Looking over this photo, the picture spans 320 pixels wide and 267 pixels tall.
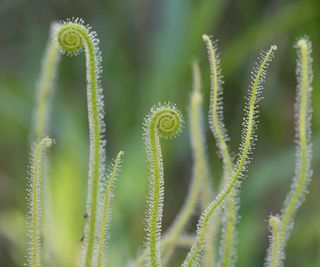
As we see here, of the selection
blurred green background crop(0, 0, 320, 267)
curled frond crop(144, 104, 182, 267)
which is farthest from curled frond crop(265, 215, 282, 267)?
blurred green background crop(0, 0, 320, 267)

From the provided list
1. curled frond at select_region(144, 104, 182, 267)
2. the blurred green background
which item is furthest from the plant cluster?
the blurred green background

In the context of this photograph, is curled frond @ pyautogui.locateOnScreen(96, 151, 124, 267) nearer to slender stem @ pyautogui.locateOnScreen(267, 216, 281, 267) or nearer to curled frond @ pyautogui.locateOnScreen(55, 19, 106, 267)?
curled frond @ pyautogui.locateOnScreen(55, 19, 106, 267)

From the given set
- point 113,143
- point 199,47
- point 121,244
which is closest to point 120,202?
point 121,244

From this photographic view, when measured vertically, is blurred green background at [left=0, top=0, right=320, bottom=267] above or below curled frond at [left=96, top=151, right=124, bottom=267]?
above

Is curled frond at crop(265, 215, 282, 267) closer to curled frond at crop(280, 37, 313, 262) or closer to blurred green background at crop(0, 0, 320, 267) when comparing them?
curled frond at crop(280, 37, 313, 262)

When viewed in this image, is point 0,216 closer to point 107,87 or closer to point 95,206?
point 107,87

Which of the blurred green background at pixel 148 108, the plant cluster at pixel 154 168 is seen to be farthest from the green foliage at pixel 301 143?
the blurred green background at pixel 148 108

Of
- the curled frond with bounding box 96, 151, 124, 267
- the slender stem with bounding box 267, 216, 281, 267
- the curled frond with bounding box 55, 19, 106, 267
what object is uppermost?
the curled frond with bounding box 55, 19, 106, 267

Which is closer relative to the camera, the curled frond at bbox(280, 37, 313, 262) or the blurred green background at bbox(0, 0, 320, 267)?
the curled frond at bbox(280, 37, 313, 262)
